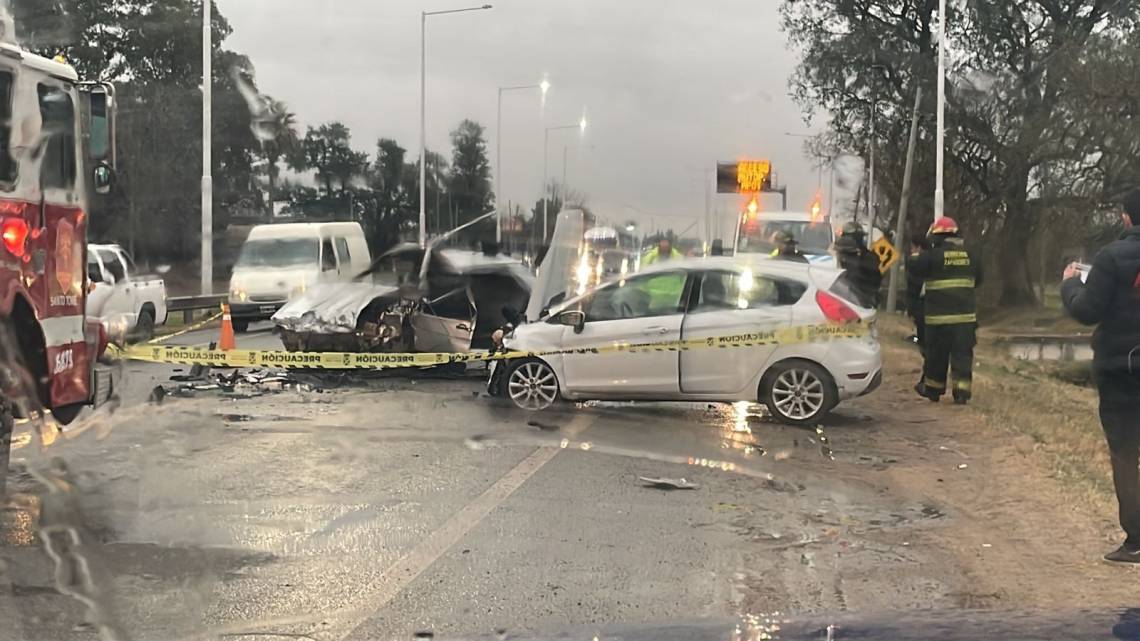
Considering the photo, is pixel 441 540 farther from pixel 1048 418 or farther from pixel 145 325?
pixel 145 325

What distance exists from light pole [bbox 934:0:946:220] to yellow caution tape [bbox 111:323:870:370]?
11359mm

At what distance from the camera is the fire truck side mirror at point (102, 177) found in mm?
6758

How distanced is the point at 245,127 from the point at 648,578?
29.1 feet

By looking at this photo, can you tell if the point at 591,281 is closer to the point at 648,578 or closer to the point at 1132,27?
the point at 648,578

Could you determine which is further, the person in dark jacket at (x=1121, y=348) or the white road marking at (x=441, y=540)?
the person in dark jacket at (x=1121, y=348)

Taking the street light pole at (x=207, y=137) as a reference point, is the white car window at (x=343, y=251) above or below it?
below

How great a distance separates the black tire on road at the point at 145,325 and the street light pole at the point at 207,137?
2073 mm

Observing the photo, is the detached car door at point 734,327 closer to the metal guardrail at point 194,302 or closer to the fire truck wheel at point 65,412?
the fire truck wheel at point 65,412

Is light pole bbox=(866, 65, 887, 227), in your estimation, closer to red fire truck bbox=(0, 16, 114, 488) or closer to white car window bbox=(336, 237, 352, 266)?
white car window bbox=(336, 237, 352, 266)

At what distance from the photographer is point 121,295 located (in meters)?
12.4

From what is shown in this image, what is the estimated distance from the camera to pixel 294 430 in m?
8.73

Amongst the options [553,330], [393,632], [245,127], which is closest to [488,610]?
[393,632]

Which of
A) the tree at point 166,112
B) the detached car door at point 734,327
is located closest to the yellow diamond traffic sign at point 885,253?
the detached car door at point 734,327

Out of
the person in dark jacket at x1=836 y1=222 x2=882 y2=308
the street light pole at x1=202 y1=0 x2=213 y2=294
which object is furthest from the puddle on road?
the person in dark jacket at x1=836 y1=222 x2=882 y2=308
